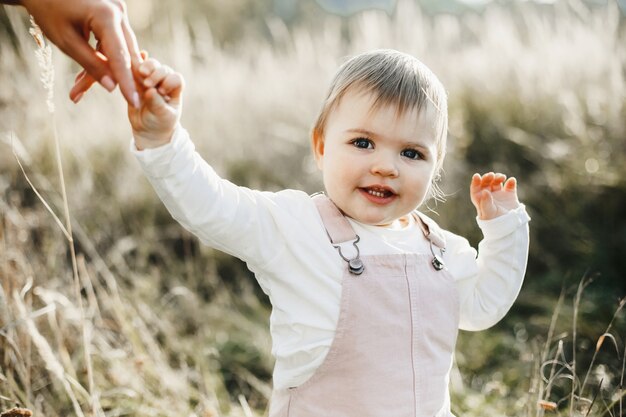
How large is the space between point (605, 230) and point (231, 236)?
287cm

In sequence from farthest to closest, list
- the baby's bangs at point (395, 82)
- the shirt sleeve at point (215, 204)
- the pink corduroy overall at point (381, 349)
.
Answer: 1. the baby's bangs at point (395, 82)
2. the pink corduroy overall at point (381, 349)
3. the shirt sleeve at point (215, 204)

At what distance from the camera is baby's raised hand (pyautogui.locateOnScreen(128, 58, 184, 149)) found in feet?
4.51

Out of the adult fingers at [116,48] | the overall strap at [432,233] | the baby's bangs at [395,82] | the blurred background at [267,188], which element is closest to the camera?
the adult fingers at [116,48]

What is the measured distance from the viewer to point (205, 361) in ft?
10.9

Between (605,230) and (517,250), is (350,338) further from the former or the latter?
(605,230)

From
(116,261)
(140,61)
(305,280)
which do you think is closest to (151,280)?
(116,261)

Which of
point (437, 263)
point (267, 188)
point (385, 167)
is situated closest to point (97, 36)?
point (385, 167)

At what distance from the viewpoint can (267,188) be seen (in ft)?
15.9

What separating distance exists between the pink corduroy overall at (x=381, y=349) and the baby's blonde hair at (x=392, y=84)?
1.05 ft

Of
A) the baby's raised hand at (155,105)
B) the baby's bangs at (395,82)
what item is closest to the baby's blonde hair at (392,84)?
the baby's bangs at (395,82)

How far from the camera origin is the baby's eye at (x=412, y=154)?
1796 millimetres

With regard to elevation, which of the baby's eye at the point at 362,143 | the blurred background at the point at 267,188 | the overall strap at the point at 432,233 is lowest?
the blurred background at the point at 267,188

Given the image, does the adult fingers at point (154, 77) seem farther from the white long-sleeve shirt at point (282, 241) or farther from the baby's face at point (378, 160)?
the baby's face at point (378, 160)

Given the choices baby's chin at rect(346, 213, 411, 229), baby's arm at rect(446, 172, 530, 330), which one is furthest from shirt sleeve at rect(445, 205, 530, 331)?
baby's chin at rect(346, 213, 411, 229)
